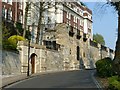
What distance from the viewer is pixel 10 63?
34.4 metres

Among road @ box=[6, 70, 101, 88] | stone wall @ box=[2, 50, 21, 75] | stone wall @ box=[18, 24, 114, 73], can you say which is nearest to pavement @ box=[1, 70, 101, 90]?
road @ box=[6, 70, 101, 88]

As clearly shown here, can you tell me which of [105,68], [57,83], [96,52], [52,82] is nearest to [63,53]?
[96,52]

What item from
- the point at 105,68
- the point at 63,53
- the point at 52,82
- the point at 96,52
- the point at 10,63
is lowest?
the point at 52,82

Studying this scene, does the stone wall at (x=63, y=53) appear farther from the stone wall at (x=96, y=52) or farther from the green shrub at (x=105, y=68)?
the green shrub at (x=105, y=68)

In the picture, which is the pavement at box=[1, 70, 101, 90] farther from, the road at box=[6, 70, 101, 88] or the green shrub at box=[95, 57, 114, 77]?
the green shrub at box=[95, 57, 114, 77]

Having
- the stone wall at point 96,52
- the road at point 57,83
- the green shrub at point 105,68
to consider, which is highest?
the stone wall at point 96,52

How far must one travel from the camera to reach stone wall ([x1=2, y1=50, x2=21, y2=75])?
32594 millimetres

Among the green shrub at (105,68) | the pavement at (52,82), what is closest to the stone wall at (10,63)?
the pavement at (52,82)

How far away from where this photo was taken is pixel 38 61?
145 feet

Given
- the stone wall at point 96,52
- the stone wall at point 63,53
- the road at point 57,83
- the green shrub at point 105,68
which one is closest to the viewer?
the road at point 57,83

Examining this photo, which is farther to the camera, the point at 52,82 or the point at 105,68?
the point at 105,68

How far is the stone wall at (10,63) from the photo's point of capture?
32.6m

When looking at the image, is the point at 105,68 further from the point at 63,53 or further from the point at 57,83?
the point at 63,53

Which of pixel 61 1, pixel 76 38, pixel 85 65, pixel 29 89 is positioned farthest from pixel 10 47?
pixel 85 65
